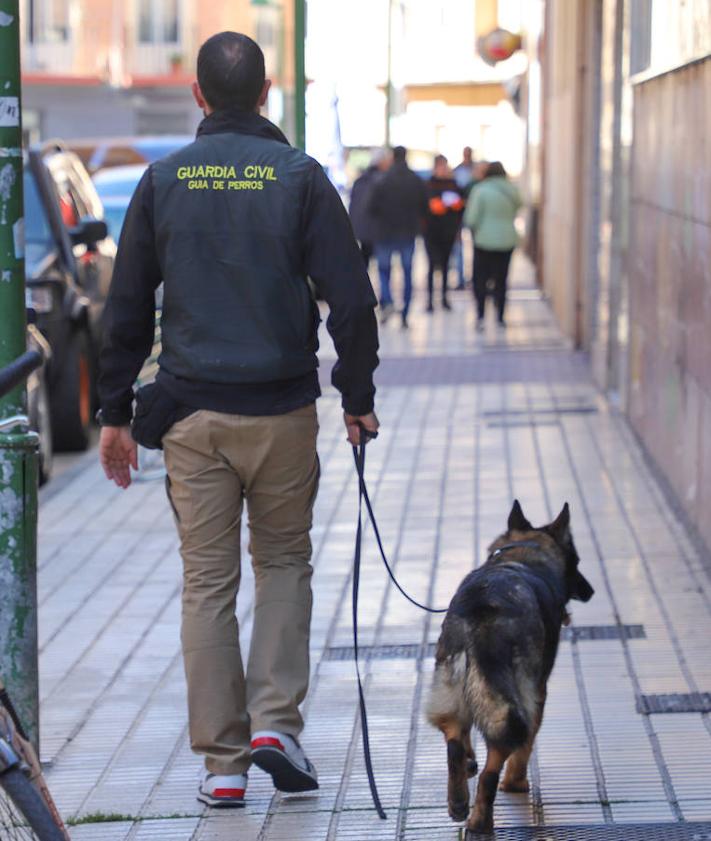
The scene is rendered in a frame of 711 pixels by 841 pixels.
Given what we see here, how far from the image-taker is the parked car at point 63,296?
12.1 metres

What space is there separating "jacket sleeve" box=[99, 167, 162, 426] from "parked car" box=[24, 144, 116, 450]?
6.89 metres

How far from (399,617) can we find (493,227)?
13.8 meters

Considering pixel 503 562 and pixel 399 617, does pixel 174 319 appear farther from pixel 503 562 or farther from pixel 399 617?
pixel 399 617

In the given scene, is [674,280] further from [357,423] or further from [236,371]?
[236,371]

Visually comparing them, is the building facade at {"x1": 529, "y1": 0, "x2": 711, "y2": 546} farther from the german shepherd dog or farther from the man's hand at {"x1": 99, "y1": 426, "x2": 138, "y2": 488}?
the man's hand at {"x1": 99, "y1": 426, "x2": 138, "y2": 488}

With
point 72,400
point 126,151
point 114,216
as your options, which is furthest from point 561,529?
point 126,151

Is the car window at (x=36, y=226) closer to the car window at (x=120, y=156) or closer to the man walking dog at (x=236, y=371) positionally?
the man walking dog at (x=236, y=371)

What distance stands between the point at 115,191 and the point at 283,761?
1725cm

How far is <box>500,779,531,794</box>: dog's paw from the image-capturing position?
501cm

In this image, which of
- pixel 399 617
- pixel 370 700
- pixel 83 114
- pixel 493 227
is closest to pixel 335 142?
A: pixel 493 227

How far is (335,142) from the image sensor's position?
18109mm

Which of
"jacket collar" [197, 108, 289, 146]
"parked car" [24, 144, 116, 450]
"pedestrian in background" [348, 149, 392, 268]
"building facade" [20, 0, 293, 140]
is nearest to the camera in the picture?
"jacket collar" [197, 108, 289, 146]

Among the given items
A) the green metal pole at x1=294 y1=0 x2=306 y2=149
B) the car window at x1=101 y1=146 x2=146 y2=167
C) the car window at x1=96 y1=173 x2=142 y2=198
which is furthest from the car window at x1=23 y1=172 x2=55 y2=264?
the car window at x1=101 y1=146 x2=146 y2=167

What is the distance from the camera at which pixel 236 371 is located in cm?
483
